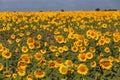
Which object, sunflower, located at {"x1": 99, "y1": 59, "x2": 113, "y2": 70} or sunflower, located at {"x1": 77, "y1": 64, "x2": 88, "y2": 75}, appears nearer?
sunflower, located at {"x1": 77, "y1": 64, "x2": 88, "y2": 75}

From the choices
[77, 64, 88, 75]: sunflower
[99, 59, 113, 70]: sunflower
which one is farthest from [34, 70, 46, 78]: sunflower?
[99, 59, 113, 70]: sunflower

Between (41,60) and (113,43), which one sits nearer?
(41,60)

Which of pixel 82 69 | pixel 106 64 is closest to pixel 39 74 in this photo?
pixel 82 69

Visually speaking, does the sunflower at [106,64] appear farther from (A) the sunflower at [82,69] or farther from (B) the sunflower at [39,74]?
(B) the sunflower at [39,74]

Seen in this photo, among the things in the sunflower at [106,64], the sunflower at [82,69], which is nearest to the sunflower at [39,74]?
the sunflower at [82,69]

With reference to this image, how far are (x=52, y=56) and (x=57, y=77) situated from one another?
6.12ft

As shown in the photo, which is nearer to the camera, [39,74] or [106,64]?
[39,74]

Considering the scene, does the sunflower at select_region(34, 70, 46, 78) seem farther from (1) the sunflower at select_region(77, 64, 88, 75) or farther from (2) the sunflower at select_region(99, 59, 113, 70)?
(2) the sunflower at select_region(99, 59, 113, 70)

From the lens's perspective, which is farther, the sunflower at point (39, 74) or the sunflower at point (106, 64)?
the sunflower at point (106, 64)

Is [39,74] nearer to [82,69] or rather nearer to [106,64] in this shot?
[82,69]

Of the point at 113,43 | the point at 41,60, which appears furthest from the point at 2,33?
the point at 41,60

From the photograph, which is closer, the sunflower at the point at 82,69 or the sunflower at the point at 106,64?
the sunflower at the point at 82,69

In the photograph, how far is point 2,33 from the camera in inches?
786

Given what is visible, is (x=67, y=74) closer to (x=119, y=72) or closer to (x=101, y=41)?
(x=119, y=72)
